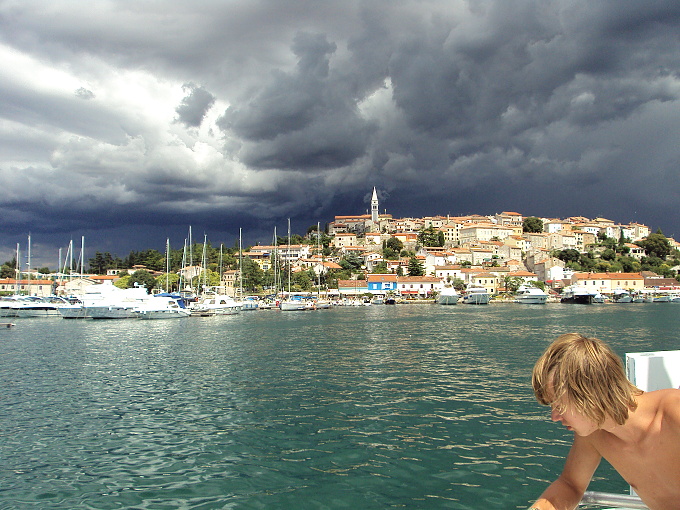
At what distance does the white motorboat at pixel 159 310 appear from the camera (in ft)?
164

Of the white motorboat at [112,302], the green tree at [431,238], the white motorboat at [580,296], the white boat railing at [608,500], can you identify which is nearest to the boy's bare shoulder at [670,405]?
the white boat railing at [608,500]

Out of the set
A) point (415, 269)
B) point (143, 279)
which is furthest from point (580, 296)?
point (143, 279)

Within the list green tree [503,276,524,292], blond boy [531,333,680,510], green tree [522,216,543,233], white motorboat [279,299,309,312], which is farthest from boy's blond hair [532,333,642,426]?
green tree [522,216,543,233]

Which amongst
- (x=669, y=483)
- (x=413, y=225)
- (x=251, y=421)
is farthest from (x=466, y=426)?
(x=413, y=225)

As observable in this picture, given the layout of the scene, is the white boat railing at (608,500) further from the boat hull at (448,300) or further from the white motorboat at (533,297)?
the white motorboat at (533,297)

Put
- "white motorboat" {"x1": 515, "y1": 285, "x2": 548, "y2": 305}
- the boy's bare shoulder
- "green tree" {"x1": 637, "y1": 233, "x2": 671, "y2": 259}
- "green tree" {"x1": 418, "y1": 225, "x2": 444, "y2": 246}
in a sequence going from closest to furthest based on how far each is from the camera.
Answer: the boy's bare shoulder < "white motorboat" {"x1": 515, "y1": 285, "x2": 548, "y2": 305} < "green tree" {"x1": 637, "y1": 233, "x2": 671, "y2": 259} < "green tree" {"x1": 418, "y1": 225, "x2": 444, "y2": 246}

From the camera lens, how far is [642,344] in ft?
81.9

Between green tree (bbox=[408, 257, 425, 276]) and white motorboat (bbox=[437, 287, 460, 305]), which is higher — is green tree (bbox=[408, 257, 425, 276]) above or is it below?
above

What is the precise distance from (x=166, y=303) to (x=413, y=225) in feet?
391

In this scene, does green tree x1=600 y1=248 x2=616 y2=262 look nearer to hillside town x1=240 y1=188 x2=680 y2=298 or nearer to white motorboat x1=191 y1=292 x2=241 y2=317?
hillside town x1=240 y1=188 x2=680 y2=298

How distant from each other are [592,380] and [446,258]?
121 meters

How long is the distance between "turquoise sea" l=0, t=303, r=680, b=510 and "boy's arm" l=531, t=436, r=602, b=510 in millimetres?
4500

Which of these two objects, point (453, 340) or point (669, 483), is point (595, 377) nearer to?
point (669, 483)

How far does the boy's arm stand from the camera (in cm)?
261
